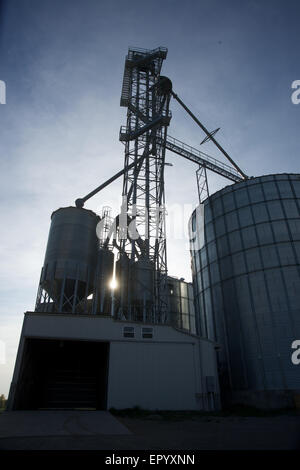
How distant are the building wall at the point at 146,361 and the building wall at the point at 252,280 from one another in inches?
141

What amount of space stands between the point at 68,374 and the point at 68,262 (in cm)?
914

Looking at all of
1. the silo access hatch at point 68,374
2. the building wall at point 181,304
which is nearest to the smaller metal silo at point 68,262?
the silo access hatch at point 68,374

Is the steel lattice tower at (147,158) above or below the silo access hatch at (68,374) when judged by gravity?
above

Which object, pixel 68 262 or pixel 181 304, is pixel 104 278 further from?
pixel 181 304

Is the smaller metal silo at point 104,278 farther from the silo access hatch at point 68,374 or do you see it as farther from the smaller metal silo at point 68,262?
the silo access hatch at point 68,374

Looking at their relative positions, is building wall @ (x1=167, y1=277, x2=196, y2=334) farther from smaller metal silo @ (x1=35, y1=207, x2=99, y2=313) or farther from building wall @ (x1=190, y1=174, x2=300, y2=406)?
smaller metal silo @ (x1=35, y1=207, x2=99, y2=313)

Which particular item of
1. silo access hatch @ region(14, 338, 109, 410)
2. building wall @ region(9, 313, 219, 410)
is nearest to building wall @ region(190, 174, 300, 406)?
building wall @ region(9, 313, 219, 410)

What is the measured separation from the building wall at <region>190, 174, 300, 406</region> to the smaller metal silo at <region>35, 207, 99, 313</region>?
10243 mm

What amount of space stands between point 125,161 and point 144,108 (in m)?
6.68

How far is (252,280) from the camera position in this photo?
22594 millimetres

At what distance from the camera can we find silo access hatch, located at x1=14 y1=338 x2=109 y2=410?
21422 mm

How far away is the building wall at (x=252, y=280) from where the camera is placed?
2023cm

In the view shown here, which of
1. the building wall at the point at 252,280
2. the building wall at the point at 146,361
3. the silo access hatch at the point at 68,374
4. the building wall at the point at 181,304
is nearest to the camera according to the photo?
the building wall at the point at 146,361

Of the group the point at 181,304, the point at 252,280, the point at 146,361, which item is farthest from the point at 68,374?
the point at 181,304
